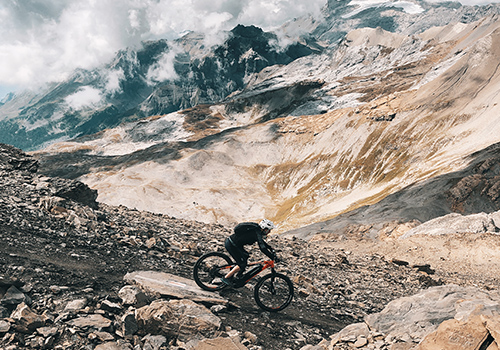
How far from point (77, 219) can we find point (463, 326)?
1715 cm

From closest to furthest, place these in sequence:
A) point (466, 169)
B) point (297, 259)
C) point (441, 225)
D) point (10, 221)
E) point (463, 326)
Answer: point (463, 326)
point (10, 221)
point (297, 259)
point (441, 225)
point (466, 169)

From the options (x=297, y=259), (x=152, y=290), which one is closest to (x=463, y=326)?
(x=152, y=290)

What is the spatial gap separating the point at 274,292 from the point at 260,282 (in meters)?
0.97

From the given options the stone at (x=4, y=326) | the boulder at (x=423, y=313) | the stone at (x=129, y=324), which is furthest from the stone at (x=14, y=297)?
the boulder at (x=423, y=313)

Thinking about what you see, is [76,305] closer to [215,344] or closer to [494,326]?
[215,344]

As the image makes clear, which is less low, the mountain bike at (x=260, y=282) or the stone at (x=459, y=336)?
the mountain bike at (x=260, y=282)

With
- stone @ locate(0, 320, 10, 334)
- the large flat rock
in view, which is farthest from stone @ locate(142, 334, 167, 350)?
stone @ locate(0, 320, 10, 334)

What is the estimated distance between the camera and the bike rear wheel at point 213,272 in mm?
11422

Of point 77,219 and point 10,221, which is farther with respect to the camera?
point 77,219

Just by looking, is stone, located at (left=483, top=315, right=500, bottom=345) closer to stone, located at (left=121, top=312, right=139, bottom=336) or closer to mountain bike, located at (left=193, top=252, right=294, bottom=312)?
mountain bike, located at (left=193, top=252, right=294, bottom=312)

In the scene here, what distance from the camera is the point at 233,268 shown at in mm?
11781

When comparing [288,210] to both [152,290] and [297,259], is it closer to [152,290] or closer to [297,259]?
[297,259]

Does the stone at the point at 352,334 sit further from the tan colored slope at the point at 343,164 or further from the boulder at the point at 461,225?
the tan colored slope at the point at 343,164

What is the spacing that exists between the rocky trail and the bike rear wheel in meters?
0.58
